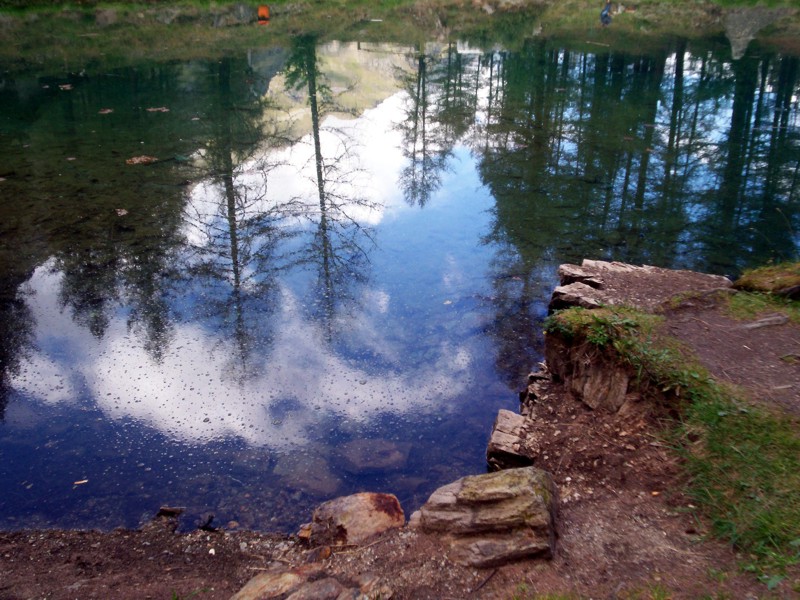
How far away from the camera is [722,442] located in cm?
404

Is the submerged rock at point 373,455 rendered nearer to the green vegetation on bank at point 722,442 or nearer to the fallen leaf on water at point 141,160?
the green vegetation on bank at point 722,442

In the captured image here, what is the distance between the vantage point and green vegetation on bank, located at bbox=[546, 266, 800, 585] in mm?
3334

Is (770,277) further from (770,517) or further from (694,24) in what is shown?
(694,24)

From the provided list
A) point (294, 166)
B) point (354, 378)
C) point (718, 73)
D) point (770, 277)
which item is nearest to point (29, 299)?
point (354, 378)

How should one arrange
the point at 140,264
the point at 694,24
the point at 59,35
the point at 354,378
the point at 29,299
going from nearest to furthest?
the point at 354,378, the point at 29,299, the point at 140,264, the point at 59,35, the point at 694,24

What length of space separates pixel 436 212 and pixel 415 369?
4368 millimetres

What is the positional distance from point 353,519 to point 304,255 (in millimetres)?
4663

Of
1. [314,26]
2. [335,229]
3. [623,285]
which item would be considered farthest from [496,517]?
[314,26]

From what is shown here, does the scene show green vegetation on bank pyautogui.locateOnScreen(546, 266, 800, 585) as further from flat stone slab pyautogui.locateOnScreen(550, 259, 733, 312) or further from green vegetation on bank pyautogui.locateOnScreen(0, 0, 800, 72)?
green vegetation on bank pyautogui.locateOnScreen(0, 0, 800, 72)

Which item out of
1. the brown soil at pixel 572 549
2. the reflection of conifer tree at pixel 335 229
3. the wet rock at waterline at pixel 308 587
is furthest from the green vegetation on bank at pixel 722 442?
the reflection of conifer tree at pixel 335 229

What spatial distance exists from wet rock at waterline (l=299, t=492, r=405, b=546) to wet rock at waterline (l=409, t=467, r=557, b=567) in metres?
A: 0.32

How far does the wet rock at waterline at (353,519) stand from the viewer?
4219 mm

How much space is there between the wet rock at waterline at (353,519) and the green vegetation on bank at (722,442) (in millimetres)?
1994

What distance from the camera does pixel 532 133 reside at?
1299 centimetres
